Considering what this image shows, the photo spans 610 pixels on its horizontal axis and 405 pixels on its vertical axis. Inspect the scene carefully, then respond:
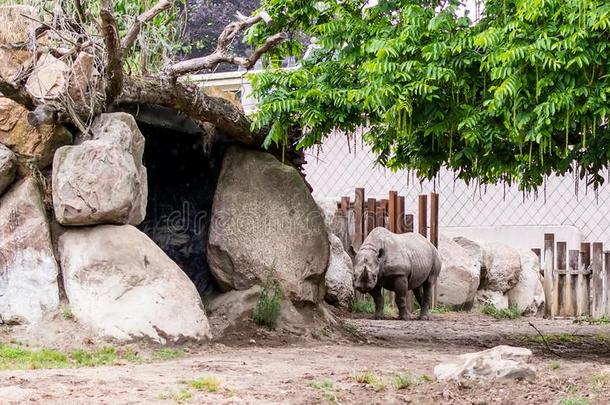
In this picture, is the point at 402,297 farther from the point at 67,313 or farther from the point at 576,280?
the point at 67,313

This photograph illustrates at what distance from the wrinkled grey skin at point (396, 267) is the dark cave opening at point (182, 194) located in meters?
3.22

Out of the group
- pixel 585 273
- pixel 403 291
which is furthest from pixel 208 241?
pixel 585 273

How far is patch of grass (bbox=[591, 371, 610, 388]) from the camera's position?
7.49 metres

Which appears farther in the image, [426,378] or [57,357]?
[57,357]

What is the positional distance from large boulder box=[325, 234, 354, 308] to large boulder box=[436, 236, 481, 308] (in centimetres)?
209

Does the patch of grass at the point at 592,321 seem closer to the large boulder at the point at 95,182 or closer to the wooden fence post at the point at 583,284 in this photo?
the wooden fence post at the point at 583,284

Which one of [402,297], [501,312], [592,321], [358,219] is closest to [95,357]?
[402,297]

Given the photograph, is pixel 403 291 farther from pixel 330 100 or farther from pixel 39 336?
pixel 39 336

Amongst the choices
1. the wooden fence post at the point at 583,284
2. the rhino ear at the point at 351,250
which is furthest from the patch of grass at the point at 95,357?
the wooden fence post at the point at 583,284

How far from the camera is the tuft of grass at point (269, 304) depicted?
11102mm

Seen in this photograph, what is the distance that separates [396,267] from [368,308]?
1336mm

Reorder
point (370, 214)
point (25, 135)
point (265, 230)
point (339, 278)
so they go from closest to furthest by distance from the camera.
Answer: point (25, 135)
point (265, 230)
point (339, 278)
point (370, 214)

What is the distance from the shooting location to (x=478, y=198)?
21812mm

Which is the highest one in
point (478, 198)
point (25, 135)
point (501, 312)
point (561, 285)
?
point (478, 198)
